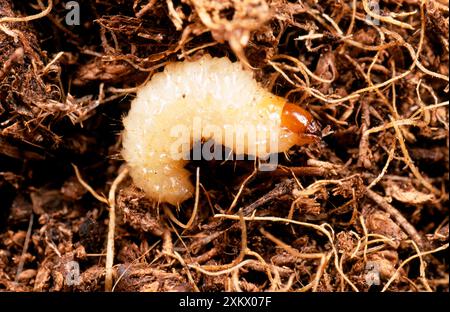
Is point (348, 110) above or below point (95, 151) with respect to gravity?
above

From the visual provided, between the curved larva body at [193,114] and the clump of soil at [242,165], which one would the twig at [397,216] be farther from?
the curved larva body at [193,114]

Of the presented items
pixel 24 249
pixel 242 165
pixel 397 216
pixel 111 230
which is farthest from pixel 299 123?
pixel 24 249

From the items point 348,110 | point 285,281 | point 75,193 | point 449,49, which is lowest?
point 285,281

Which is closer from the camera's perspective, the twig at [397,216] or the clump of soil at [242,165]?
the clump of soil at [242,165]

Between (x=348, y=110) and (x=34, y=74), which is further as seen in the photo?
(x=348, y=110)

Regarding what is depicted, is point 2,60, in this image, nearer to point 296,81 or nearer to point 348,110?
point 296,81

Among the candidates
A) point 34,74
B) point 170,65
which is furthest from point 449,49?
point 34,74

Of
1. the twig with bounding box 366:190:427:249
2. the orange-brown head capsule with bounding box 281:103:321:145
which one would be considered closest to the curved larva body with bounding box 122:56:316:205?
the orange-brown head capsule with bounding box 281:103:321:145

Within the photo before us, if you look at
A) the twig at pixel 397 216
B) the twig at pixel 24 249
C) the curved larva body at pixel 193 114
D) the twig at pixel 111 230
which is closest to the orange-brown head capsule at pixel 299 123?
the curved larva body at pixel 193 114
